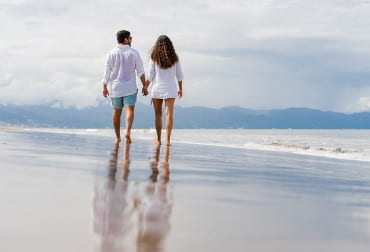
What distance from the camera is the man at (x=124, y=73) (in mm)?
11656

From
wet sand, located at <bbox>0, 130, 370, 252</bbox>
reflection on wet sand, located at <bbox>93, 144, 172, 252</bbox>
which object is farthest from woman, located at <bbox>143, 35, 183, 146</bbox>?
reflection on wet sand, located at <bbox>93, 144, 172, 252</bbox>

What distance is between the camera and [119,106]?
1192 centimetres

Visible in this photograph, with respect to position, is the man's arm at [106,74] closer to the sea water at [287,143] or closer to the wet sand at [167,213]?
the sea water at [287,143]

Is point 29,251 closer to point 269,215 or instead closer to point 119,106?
point 269,215

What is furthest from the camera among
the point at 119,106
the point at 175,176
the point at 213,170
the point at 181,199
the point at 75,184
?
the point at 119,106

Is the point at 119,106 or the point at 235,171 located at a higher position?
the point at 119,106

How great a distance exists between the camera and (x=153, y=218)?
293 centimetres

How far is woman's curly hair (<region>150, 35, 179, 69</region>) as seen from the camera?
11750 mm

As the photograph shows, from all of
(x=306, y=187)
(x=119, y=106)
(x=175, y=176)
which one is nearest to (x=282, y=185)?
(x=306, y=187)

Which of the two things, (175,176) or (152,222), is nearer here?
(152,222)

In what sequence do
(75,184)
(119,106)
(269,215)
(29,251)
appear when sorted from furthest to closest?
(119,106), (75,184), (269,215), (29,251)

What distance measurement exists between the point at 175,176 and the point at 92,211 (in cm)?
241

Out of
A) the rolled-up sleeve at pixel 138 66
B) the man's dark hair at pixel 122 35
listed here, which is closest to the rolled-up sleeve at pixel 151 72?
the rolled-up sleeve at pixel 138 66

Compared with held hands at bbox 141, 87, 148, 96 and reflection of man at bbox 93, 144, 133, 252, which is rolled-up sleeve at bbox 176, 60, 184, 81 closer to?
held hands at bbox 141, 87, 148, 96
